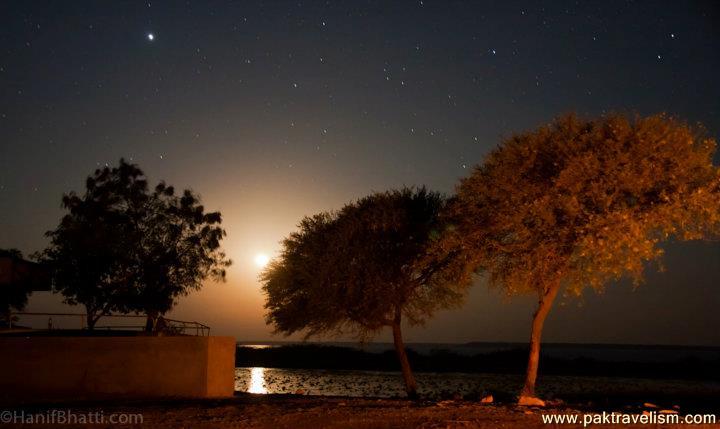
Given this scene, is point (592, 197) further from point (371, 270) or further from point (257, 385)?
point (257, 385)

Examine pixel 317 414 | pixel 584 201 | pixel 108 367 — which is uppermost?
pixel 584 201

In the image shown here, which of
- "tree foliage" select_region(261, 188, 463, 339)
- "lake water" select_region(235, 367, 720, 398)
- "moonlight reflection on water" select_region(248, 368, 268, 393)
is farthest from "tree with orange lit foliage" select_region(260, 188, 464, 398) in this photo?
"moonlight reflection on water" select_region(248, 368, 268, 393)

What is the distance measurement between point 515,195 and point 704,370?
5842cm

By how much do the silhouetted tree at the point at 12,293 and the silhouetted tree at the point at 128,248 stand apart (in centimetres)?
271

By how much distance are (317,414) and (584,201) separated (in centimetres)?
1033

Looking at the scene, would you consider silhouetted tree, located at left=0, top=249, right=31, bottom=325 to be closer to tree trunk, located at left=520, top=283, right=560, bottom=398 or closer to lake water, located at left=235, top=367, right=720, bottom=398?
lake water, located at left=235, top=367, right=720, bottom=398

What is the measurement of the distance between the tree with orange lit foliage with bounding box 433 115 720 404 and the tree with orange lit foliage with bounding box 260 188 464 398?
6.71 m

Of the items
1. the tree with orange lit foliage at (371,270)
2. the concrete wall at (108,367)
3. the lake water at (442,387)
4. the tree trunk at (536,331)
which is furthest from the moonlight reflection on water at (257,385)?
the tree trunk at (536,331)

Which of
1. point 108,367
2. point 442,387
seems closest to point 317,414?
point 108,367

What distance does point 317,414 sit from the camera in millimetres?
17062

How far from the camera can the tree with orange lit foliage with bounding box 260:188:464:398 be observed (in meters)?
29.4

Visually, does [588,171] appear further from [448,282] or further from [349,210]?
[349,210]

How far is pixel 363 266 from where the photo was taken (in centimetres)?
2944

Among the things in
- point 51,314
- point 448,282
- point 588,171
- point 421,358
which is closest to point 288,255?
point 448,282
